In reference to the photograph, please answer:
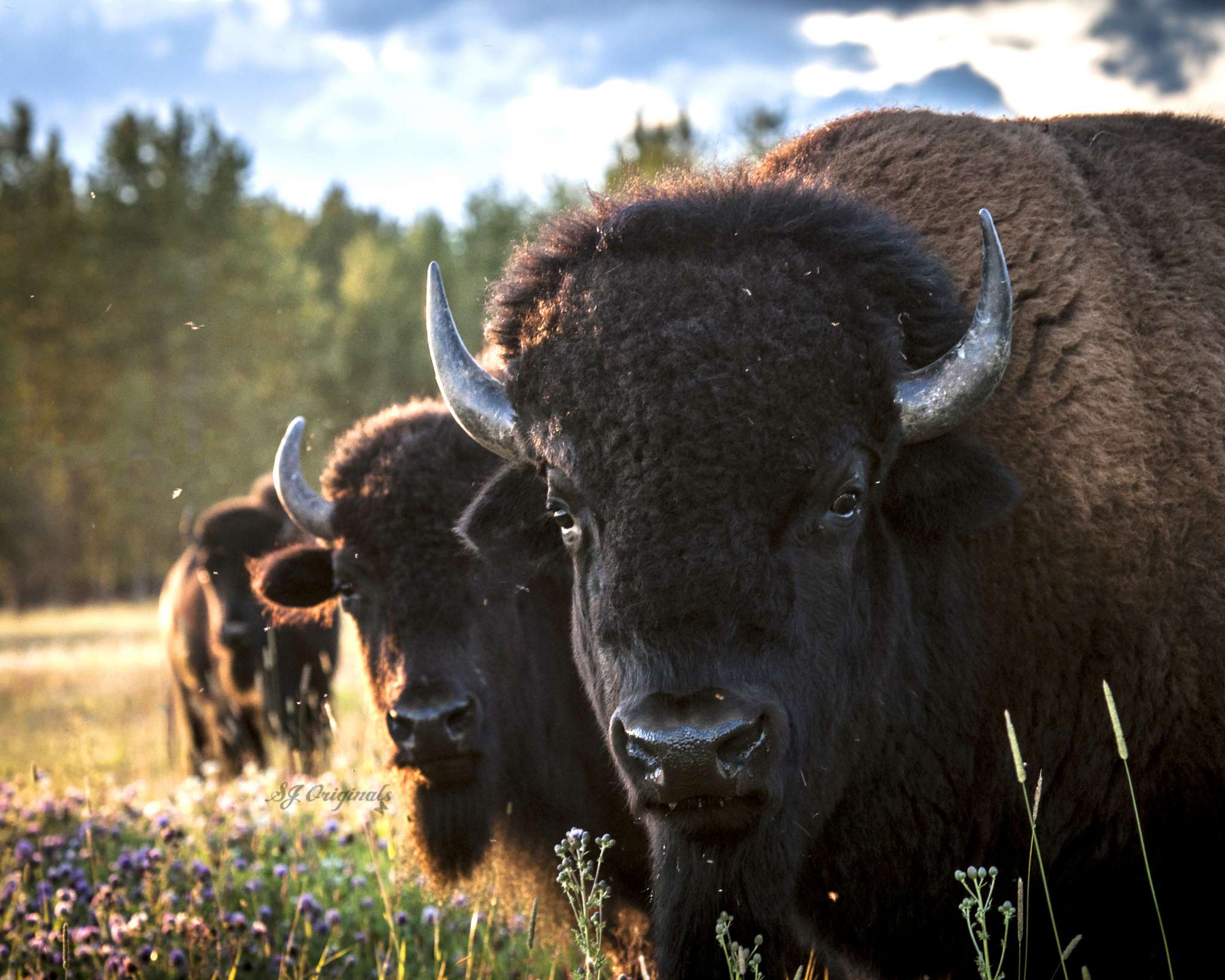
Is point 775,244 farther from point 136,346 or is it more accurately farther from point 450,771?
point 136,346

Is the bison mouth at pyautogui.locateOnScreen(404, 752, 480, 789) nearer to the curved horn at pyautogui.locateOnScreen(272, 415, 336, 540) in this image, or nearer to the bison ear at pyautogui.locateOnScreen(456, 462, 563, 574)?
the bison ear at pyautogui.locateOnScreen(456, 462, 563, 574)

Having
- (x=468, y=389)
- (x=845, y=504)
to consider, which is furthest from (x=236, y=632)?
(x=845, y=504)

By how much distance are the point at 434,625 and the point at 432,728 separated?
18.5 inches

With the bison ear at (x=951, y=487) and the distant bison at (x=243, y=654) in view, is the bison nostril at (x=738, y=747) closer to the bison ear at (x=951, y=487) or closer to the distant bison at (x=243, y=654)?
the bison ear at (x=951, y=487)

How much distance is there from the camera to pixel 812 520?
307 cm

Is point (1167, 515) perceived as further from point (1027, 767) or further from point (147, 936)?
point (147, 936)

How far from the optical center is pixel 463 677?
4.73 metres

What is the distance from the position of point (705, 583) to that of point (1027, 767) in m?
1.42

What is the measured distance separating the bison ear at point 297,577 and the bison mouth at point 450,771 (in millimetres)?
1144

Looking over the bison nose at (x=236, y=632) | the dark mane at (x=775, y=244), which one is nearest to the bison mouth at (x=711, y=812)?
the dark mane at (x=775, y=244)

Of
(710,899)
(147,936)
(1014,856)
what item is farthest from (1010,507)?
(147,936)

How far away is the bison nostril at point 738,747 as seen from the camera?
2688 millimetres

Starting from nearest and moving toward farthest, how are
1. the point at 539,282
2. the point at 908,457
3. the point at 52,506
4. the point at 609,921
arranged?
the point at 908,457, the point at 539,282, the point at 609,921, the point at 52,506

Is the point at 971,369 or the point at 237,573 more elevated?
the point at 971,369
